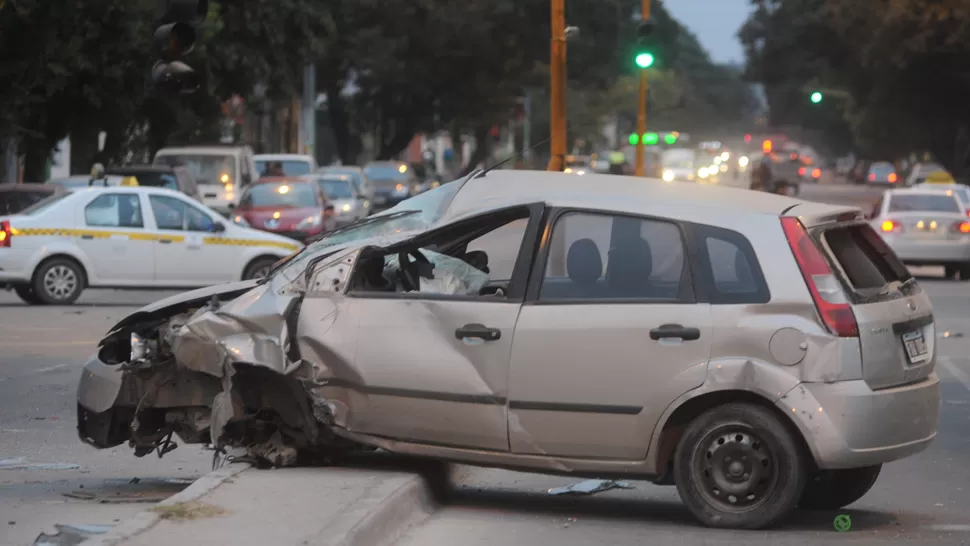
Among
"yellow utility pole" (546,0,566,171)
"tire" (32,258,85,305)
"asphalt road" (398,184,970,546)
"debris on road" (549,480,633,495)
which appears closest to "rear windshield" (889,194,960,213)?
"yellow utility pole" (546,0,566,171)

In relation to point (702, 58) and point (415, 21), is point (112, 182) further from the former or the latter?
point (702, 58)

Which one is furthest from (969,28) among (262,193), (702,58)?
(702,58)

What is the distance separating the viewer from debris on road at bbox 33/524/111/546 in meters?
6.92

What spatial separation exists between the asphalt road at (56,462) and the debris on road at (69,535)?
13 centimetres

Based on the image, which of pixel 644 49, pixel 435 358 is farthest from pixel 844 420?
pixel 644 49

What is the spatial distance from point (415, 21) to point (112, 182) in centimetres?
3488

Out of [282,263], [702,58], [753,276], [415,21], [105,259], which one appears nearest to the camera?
[753,276]

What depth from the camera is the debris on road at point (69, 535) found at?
22.7 ft

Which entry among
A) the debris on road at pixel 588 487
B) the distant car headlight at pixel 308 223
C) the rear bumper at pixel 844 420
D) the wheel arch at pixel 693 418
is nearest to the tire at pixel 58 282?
the distant car headlight at pixel 308 223

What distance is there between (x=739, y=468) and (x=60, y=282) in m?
14.8

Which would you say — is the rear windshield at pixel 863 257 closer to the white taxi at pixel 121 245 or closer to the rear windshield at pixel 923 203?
the white taxi at pixel 121 245

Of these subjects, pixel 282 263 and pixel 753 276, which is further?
pixel 282 263

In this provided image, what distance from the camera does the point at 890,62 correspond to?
51.8 m

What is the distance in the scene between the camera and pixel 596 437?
7535mm
